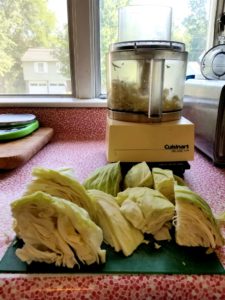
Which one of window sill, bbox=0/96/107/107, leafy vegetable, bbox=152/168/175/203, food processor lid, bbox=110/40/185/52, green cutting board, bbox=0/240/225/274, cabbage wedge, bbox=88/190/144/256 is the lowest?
green cutting board, bbox=0/240/225/274

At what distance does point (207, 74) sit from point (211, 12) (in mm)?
320

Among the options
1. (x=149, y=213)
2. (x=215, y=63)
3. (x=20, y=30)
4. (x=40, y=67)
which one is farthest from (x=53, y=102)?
(x=149, y=213)

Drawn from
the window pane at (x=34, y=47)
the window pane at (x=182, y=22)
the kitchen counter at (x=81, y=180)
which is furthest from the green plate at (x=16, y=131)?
the window pane at (x=182, y=22)

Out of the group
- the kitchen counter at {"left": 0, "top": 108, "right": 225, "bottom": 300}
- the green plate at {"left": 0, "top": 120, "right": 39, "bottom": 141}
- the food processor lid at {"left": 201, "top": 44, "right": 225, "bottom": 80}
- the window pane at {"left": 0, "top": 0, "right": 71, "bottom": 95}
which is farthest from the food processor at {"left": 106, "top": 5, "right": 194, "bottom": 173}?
the window pane at {"left": 0, "top": 0, "right": 71, "bottom": 95}

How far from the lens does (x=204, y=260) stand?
35 cm

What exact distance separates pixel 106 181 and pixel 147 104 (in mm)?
250

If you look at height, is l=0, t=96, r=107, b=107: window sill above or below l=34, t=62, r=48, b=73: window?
below

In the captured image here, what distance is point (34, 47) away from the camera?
1.06 metres

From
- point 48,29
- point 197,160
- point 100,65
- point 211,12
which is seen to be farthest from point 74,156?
point 211,12

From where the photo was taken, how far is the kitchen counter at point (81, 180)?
32 cm

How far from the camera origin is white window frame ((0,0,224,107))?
0.98 m

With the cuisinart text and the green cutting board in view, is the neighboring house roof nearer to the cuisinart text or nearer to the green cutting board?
the cuisinart text

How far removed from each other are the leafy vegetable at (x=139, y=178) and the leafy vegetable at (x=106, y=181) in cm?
2

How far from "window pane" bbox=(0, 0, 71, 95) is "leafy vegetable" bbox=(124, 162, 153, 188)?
69 centimetres
